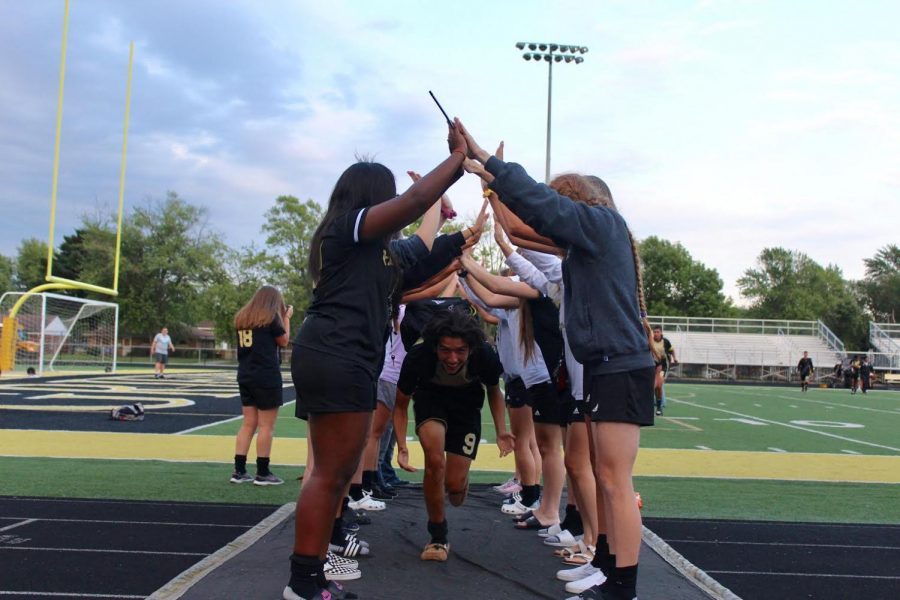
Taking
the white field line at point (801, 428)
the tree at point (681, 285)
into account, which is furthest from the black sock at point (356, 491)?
the tree at point (681, 285)

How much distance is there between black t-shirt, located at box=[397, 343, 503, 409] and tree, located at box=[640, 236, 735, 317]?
237ft

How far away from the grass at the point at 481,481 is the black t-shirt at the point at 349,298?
10.9ft

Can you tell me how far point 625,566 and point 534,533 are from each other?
76.9 inches

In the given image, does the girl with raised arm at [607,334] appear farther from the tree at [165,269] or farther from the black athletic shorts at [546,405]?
the tree at [165,269]

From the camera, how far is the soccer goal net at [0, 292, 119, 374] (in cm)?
2381

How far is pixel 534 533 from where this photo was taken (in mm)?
4957

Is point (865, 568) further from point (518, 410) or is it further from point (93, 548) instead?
point (93, 548)

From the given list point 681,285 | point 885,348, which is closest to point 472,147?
point 885,348

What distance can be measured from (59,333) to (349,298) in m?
26.5

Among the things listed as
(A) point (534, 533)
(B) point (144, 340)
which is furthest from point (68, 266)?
(A) point (534, 533)

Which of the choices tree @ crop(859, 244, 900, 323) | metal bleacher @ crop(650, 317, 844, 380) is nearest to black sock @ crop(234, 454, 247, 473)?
metal bleacher @ crop(650, 317, 844, 380)

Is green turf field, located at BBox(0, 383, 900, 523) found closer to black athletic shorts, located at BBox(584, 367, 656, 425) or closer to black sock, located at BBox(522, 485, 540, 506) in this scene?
black sock, located at BBox(522, 485, 540, 506)

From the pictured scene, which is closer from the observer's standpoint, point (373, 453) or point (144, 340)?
point (373, 453)

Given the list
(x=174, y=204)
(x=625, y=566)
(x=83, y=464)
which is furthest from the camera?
(x=174, y=204)
